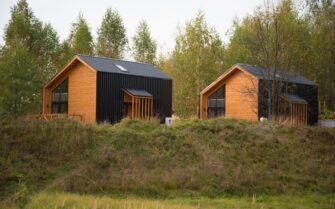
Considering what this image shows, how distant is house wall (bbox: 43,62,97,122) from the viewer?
22.9 m

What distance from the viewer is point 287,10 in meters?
30.7

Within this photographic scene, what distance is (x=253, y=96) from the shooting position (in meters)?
24.5

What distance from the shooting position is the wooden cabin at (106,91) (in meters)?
Result: 22.9

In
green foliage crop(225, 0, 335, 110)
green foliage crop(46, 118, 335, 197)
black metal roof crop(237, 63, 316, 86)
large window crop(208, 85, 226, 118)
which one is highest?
green foliage crop(225, 0, 335, 110)

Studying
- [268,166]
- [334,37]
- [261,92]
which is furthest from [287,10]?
[268,166]

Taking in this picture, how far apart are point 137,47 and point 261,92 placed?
1773cm

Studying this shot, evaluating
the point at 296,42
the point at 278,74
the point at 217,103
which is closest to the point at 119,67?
the point at 217,103

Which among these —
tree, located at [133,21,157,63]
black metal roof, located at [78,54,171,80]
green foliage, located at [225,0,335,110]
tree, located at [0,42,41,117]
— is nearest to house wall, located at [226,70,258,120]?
green foliage, located at [225,0,335,110]

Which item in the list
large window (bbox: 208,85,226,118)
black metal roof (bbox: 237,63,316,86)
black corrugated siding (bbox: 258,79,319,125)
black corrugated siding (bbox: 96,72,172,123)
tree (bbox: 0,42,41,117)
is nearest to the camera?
black corrugated siding (bbox: 96,72,172,123)

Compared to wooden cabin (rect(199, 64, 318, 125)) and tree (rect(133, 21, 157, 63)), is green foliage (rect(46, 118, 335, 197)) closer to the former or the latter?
wooden cabin (rect(199, 64, 318, 125))

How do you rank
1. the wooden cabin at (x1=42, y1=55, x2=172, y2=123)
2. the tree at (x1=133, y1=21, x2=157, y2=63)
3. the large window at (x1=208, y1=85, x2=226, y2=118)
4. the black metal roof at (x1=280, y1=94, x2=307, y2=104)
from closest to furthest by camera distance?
the wooden cabin at (x1=42, y1=55, x2=172, y2=123) → the black metal roof at (x1=280, y1=94, x2=307, y2=104) → the large window at (x1=208, y1=85, x2=226, y2=118) → the tree at (x1=133, y1=21, x2=157, y2=63)

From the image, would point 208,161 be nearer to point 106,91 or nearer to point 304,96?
point 106,91

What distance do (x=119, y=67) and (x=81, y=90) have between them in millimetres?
2490

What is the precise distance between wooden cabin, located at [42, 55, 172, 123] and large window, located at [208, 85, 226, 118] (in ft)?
9.21
